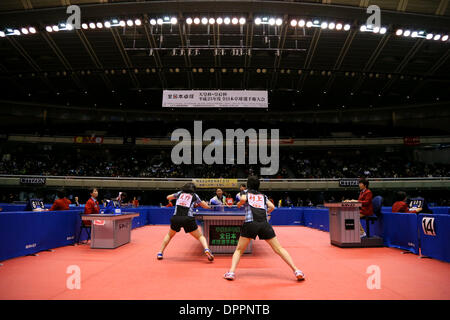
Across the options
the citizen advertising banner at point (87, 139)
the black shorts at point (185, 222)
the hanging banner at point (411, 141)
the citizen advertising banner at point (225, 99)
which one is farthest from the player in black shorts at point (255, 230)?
the hanging banner at point (411, 141)

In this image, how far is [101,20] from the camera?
13609 millimetres

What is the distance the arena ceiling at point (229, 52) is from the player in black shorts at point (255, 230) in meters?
10.5

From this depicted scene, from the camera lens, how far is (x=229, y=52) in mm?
17484

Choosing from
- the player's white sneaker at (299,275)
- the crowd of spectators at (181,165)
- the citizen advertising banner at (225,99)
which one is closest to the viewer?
the player's white sneaker at (299,275)

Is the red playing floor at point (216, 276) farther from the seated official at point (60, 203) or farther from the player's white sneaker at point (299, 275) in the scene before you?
the seated official at point (60, 203)

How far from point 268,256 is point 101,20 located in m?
13.7

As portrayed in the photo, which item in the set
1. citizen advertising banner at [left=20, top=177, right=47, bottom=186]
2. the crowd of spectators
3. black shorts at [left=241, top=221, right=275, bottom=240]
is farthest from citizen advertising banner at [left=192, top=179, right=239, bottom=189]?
black shorts at [left=241, top=221, right=275, bottom=240]

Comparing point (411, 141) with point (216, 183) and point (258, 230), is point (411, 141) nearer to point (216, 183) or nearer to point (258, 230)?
point (216, 183)

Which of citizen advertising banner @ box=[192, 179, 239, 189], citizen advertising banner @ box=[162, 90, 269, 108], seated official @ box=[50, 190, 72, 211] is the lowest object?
seated official @ box=[50, 190, 72, 211]

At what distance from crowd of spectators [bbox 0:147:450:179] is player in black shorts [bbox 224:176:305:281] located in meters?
22.2

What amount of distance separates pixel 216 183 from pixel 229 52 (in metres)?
11.7

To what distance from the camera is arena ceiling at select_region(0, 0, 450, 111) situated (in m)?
13.2

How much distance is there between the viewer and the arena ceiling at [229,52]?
1324cm

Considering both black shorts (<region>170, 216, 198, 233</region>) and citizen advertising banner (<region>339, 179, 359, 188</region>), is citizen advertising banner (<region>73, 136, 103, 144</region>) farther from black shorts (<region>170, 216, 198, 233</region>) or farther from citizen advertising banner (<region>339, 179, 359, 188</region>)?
black shorts (<region>170, 216, 198, 233</region>)
